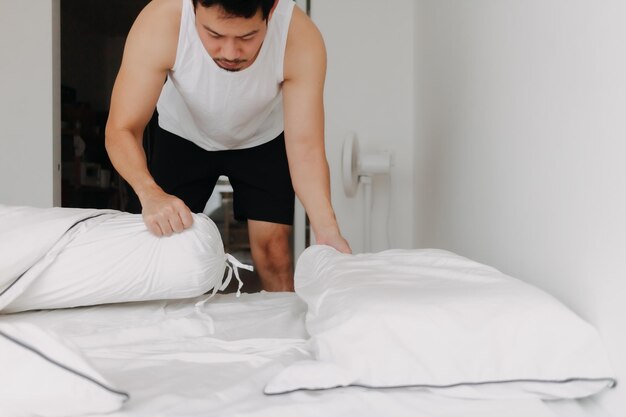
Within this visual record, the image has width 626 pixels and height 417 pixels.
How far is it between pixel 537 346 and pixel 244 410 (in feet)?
1.25

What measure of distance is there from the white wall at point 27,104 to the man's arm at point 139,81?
1934 millimetres

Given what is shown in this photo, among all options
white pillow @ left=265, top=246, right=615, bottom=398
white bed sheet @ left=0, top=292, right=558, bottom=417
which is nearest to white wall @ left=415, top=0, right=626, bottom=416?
white pillow @ left=265, top=246, right=615, bottom=398

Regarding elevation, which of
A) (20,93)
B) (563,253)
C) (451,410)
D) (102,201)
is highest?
(20,93)

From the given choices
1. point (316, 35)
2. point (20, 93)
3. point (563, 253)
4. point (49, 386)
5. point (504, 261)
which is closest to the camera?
point (49, 386)

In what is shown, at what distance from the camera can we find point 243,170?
206 centimetres

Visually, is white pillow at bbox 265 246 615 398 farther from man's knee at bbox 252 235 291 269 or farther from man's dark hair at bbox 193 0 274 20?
man's knee at bbox 252 235 291 269

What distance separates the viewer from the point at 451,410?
0.79 meters

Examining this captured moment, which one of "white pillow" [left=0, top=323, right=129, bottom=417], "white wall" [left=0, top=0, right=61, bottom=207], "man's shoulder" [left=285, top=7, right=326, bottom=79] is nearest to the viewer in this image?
"white pillow" [left=0, top=323, right=129, bottom=417]

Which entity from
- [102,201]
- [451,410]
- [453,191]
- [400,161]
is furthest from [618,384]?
[102,201]

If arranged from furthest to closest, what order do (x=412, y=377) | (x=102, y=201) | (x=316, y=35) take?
(x=102, y=201) < (x=316, y=35) < (x=412, y=377)

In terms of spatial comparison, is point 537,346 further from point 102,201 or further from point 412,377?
point 102,201

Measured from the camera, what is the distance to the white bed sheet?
2.57 feet

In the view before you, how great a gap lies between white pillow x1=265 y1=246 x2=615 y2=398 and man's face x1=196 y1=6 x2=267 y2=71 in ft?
2.31

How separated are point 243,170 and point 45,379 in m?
1.39
